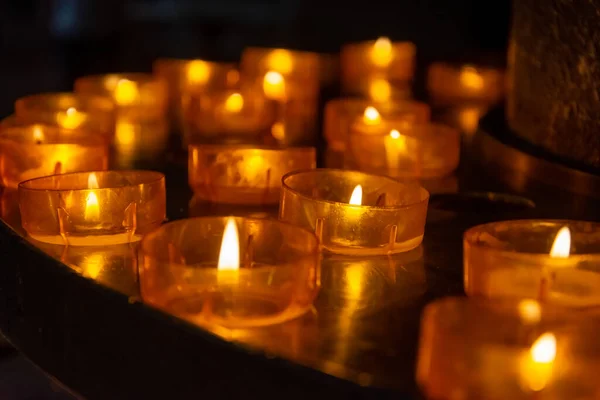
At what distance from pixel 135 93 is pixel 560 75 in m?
0.61

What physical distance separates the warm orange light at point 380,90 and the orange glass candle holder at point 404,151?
1.24 ft

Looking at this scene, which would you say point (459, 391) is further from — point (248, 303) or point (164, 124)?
point (164, 124)

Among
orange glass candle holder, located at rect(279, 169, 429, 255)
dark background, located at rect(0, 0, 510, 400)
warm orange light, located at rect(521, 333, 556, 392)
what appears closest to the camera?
warm orange light, located at rect(521, 333, 556, 392)

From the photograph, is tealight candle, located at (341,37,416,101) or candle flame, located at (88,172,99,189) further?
tealight candle, located at (341,37,416,101)

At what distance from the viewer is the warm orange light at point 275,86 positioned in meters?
1.36

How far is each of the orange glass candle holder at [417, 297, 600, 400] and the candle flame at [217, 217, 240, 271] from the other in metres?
0.17

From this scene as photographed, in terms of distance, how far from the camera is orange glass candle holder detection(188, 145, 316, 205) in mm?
955

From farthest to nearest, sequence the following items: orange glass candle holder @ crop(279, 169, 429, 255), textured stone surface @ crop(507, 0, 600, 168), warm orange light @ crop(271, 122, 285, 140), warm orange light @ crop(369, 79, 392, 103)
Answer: warm orange light @ crop(369, 79, 392, 103)
warm orange light @ crop(271, 122, 285, 140)
textured stone surface @ crop(507, 0, 600, 168)
orange glass candle holder @ crop(279, 169, 429, 255)

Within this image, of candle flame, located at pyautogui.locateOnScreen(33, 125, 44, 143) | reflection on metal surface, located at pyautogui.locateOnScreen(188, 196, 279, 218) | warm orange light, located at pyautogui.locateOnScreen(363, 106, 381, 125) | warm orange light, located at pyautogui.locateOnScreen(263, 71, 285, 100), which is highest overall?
warm orange light, located at pyautogui.locateOnScreen(263, 71, 285, 100)

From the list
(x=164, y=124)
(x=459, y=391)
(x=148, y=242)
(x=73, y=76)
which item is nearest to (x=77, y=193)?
(x=148, y=242)

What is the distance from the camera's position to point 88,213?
80cm

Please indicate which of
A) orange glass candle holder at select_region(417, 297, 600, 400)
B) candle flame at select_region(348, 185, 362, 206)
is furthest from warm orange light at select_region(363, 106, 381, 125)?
orange glass candle holder at select_region(417, 297, 600, 400)

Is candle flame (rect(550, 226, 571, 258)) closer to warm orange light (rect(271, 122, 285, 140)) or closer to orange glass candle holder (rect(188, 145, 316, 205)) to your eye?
orange glass candle holder (rect(188, 145, 316, 205))

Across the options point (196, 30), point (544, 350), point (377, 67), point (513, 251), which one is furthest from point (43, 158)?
point (196, 30)
